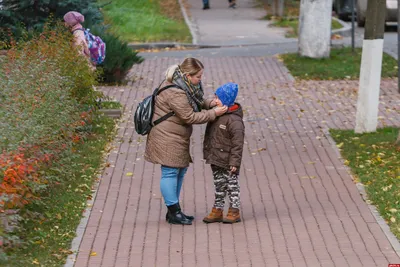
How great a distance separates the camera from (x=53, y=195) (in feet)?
31.6

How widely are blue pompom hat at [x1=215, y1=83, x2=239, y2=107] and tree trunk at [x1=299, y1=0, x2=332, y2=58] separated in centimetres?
1149

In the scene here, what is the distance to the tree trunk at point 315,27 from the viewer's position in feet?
64.8

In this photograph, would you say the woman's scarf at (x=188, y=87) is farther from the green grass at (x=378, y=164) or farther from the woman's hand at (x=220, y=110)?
the green grass at (x=378, y=164)

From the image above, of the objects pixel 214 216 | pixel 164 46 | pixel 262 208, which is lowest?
pixel 164 46

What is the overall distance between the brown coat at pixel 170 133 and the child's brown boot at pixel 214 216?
527 mm

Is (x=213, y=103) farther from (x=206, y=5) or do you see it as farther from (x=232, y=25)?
(x=206, y=5)

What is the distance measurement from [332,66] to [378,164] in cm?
824

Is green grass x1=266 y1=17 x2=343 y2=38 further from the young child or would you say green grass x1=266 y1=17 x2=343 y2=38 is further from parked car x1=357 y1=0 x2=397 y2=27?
the young child

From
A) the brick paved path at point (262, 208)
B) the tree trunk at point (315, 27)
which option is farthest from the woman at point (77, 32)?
the tree trunk at point (315, 27)

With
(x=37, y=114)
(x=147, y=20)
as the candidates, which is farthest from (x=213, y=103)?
(x=147, y=20)

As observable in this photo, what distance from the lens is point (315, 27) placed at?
65.1 ft

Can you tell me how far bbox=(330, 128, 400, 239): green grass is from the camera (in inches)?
368

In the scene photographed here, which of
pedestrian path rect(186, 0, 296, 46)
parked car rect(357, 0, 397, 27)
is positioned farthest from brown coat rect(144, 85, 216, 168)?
parked car rect(357, 0, 397, 27)

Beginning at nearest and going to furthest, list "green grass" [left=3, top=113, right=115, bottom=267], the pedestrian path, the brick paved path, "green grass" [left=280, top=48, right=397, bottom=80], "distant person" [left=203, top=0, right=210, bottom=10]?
"green grass" [left=3, top=113, right=115, bottom=267] → the brick paved path → "green grass" [left=280, top=48, right=397, bottom=80] → the pedestrian path → "distant person" [left=203, top=0, right=210, bottom=10]
